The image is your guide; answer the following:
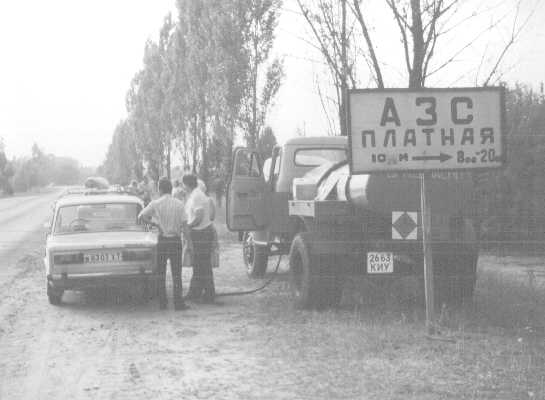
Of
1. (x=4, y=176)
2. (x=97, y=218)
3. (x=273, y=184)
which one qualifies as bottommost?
(x=97, y=218)

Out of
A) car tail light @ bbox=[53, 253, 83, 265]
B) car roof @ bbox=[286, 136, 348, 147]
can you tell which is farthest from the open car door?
car tail light @ bbox=[53, 253, 83, 265]

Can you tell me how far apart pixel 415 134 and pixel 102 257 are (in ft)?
14.5

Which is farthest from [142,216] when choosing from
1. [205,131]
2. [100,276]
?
[205,131]

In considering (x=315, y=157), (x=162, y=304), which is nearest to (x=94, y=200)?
(x=162, y=304)

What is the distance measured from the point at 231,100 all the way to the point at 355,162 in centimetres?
2068

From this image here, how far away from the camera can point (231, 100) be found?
1112 inches

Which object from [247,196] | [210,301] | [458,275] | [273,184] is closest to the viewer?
[458,275]

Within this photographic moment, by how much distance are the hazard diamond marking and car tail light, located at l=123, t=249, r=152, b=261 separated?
3565 mm

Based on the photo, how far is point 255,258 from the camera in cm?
1348

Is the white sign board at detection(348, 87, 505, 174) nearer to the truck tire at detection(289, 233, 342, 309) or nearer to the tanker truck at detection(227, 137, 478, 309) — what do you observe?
the tanker truck at detection(227, 137, 478, 309)

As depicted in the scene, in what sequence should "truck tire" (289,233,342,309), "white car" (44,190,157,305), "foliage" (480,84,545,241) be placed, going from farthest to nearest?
"foliage" (480,84,545,241), "white car" (44,190,157,305), "truck tire" (289,233,342,309)

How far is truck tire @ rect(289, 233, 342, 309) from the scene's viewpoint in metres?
9.45

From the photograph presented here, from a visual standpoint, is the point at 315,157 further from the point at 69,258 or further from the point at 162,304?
the point at 69,258

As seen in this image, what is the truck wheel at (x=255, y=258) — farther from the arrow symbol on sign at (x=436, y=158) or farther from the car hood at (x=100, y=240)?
the arrow symbol on sign at (x=436, y=158)
